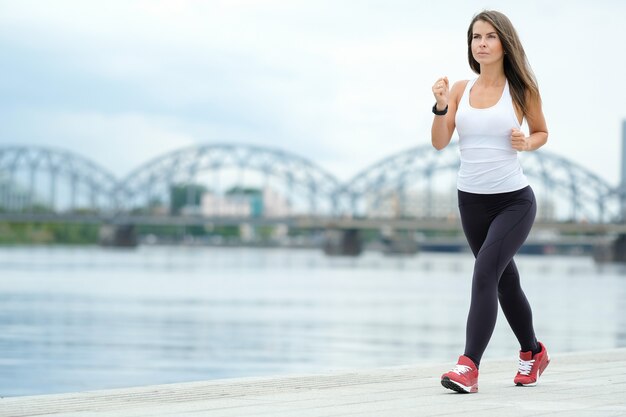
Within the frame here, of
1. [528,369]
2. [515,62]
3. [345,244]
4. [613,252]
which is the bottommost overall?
[613,252]

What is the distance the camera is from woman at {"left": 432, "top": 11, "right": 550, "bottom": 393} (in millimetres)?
6168

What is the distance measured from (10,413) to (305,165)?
5800 inches

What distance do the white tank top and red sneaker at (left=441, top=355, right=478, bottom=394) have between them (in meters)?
0.90

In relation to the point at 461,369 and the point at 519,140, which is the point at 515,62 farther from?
the point at 461,369

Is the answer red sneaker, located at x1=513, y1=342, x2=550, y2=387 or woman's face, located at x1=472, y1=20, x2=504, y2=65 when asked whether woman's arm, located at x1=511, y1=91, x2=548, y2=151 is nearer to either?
woman's face, located at x1=472, y1=20, x2=504, y2=65

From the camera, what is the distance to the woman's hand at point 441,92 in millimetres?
6172

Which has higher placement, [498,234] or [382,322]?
[498,234]

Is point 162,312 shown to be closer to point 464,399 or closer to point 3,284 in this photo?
point 3,284

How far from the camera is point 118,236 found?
133500mm

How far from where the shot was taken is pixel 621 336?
21500mm

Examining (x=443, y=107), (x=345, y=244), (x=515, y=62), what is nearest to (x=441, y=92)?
(x=443, y=107)

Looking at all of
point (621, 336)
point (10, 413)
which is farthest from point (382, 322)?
point (10, 413)

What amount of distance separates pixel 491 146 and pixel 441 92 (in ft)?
1.25

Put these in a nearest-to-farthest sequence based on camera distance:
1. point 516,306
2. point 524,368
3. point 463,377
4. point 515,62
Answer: point 463,377 → point 515,62 → point 524,368 → point 516,306
